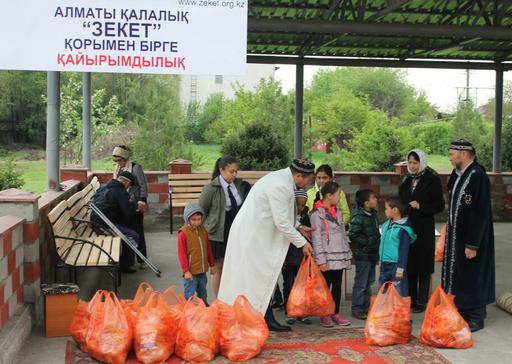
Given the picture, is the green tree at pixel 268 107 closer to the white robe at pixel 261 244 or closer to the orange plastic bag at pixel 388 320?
the white robe at pixel 261 244

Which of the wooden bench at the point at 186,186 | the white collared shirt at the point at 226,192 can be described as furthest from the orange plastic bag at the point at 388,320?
the wooden bench at the point at 186,186

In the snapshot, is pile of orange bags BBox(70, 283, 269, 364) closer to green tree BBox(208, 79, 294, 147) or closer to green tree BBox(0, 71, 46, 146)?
green tree BBox(208, 79, 294, 147)

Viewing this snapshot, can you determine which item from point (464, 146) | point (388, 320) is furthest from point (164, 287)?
point (464, 146)

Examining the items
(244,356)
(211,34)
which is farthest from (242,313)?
(211,34)

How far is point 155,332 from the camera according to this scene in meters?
4.68

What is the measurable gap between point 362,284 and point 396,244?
50 centimetres

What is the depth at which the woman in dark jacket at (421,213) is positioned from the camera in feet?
20.2

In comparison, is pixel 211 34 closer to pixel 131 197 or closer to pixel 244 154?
pixel 131 197

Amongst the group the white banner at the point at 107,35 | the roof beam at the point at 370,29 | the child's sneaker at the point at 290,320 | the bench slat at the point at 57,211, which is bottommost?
the child's sneaker at the point at 290,320

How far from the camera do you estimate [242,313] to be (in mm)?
4754

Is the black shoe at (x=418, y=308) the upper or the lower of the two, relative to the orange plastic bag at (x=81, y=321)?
lower

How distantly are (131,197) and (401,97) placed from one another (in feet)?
159

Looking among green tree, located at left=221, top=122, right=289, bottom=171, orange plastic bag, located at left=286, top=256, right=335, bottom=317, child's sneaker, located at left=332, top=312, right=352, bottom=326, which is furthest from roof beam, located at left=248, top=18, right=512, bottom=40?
green tree, located at left=221, top=122, right=289, bottom=171

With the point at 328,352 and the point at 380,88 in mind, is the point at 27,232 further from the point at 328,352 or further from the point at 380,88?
the point at 380,88
